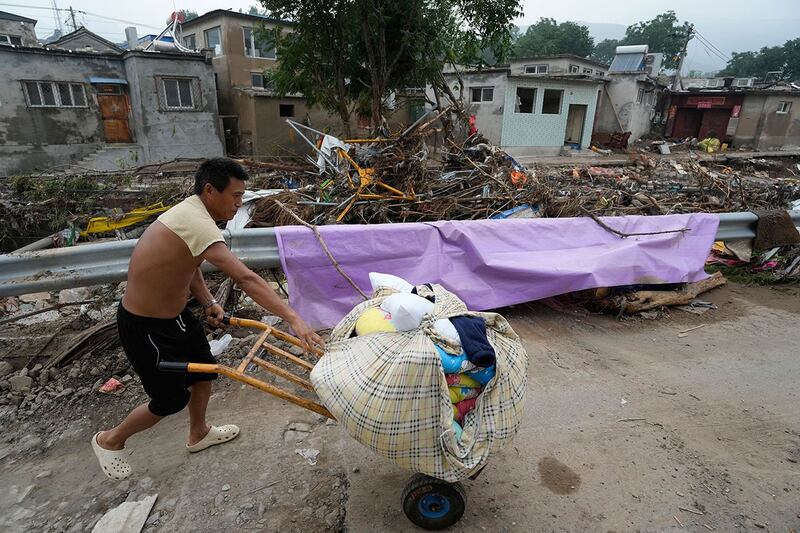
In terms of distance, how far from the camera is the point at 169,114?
19.8m

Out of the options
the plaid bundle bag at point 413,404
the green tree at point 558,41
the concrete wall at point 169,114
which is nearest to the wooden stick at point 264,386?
the plaid bundle bag at point 413,404

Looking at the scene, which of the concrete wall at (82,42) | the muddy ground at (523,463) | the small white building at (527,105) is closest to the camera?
the muddy ground at (523,463)

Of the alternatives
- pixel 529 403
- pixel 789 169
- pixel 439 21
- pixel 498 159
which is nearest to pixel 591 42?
pixel 789 169

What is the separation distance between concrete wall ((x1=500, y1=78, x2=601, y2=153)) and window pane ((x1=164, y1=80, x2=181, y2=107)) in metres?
15.7

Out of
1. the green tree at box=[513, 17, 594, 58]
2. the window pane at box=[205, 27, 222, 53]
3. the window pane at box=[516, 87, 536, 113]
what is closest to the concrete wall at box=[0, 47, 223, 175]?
the window pane at box=[205, 27, 222, 53]

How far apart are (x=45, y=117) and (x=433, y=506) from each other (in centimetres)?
2314

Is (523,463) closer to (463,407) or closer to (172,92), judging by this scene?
(463,407)

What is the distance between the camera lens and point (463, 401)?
205cm

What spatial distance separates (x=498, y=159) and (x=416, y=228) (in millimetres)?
3207

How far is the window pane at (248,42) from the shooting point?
23.2m

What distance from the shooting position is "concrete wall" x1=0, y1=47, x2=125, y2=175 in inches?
684

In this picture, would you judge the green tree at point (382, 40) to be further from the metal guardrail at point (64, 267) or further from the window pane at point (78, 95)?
the window pane at point (78, 95)

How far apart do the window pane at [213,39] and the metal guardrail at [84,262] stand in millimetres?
24355

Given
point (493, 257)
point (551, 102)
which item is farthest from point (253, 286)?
point (551, 102)
